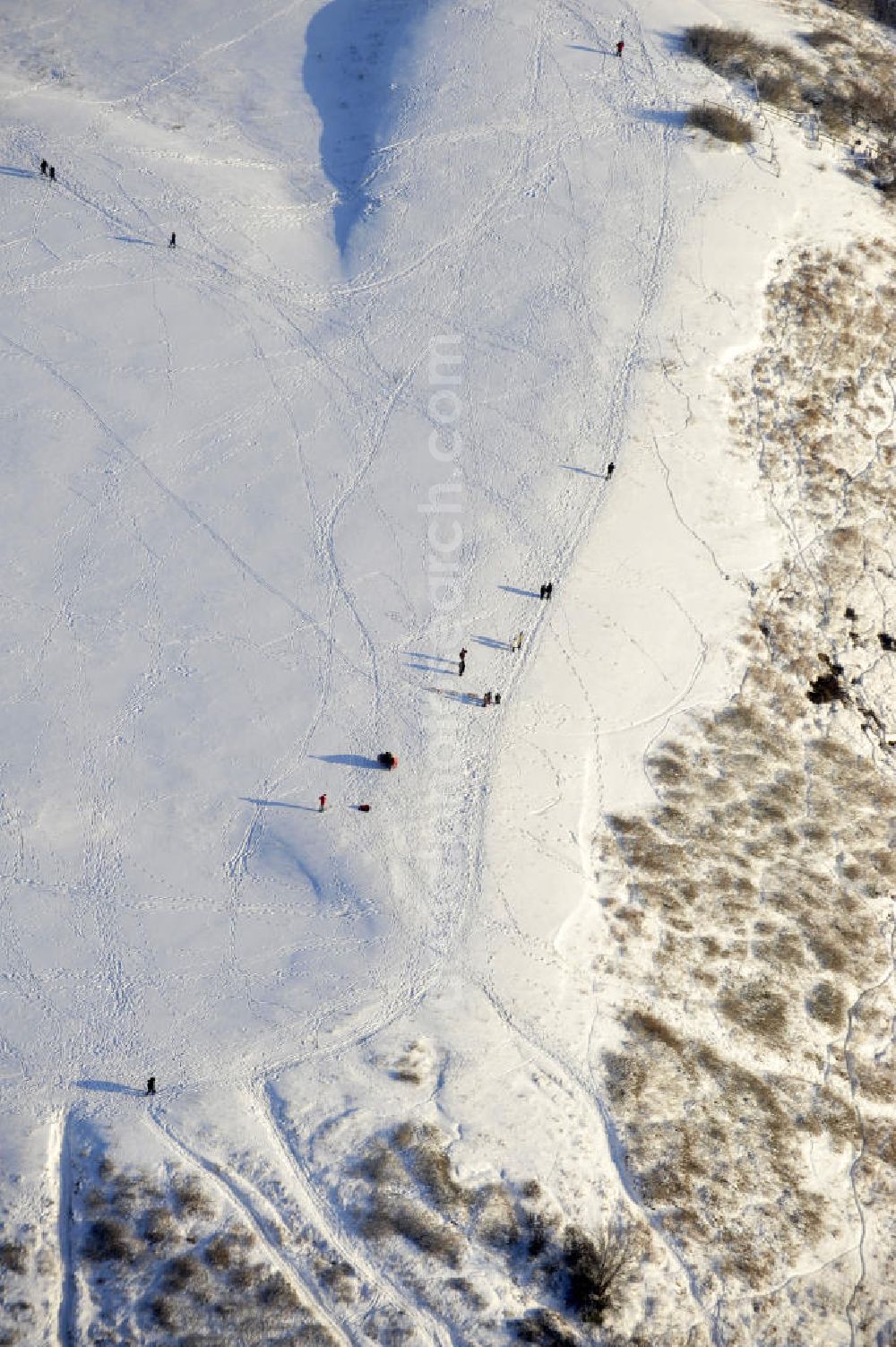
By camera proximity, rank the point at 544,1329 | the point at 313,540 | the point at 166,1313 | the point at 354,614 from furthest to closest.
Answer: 1. the point at 313,540
2. the point at 354,614
3. the point at 544,1329
4. the point at 166,1313

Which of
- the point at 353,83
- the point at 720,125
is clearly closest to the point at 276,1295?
the point at 720,125

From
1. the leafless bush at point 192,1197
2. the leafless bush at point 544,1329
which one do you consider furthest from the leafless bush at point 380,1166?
the leafless bush at point 544,1329

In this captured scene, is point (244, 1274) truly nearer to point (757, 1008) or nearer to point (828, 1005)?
point (757, 1008)

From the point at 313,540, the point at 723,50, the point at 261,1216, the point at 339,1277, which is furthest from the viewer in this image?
the point at 723,50

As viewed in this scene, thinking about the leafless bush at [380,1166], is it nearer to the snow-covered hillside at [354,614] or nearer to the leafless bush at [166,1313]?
the snow-covered hillside at [354,614]

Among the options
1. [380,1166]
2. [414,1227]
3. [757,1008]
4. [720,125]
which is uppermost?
[720,125]

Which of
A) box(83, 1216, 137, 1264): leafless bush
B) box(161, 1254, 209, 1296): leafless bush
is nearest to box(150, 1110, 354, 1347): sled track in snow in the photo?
box(161, 1254, 209, 1296): leafless bush

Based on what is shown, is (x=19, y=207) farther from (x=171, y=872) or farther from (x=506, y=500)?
(x=171, y=872)

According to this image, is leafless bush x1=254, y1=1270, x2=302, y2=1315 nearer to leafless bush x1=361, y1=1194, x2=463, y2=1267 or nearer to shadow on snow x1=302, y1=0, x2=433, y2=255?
leafless bush x1=361, y1=1194, x2=463, y2=1267

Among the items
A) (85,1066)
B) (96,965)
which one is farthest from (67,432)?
(85,1066)
